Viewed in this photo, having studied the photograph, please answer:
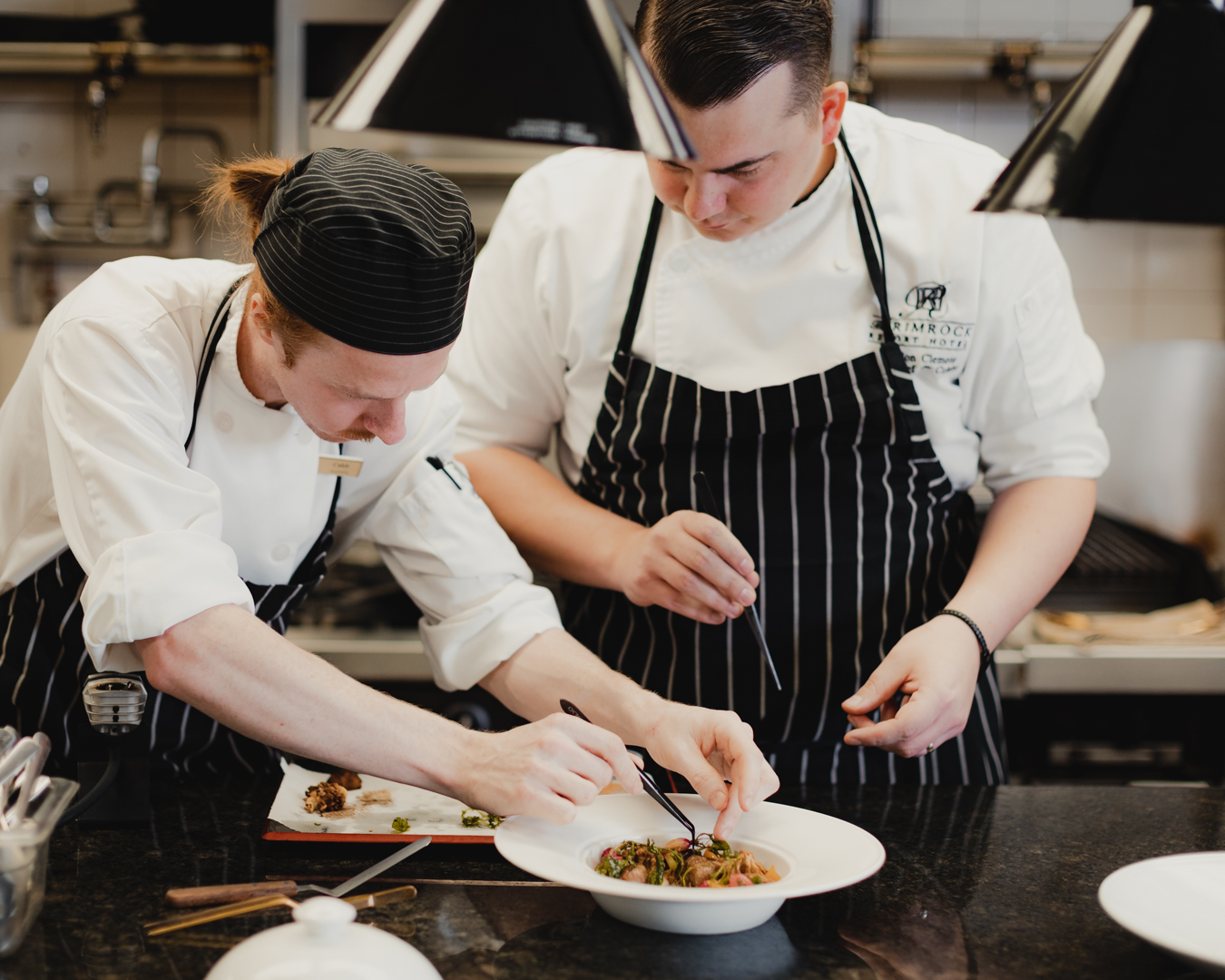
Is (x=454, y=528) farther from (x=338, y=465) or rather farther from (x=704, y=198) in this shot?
(x=704, y=198)

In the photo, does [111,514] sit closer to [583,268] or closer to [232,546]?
[232,546]

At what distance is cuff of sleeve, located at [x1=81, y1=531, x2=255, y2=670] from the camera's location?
3.52 ft

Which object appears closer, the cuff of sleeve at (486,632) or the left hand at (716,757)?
the left hand at (716,757)

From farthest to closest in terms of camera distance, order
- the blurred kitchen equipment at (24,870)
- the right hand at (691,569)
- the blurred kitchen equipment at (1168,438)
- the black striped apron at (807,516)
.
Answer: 1. the blurred kitchen equipment at (1168,438)
2. the black striped apron at (807,516)
3. the right hand at (691,569)
4. the blurred kitchen equipment at (24,870)

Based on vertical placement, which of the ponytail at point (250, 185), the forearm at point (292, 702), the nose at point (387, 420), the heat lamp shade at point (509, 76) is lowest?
the forearm at point (292, 702)

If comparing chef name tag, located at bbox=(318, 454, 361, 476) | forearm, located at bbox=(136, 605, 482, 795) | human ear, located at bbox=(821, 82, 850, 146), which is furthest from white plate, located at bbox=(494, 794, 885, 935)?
human ear, located at bbox=(821, 82, 850, 146)

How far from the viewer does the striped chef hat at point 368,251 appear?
41.8 inches

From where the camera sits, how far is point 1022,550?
152 centimetres

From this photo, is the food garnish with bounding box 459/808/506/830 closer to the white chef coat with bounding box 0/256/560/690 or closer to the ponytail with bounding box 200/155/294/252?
the white chef coat with bounding box 0/256/560/690

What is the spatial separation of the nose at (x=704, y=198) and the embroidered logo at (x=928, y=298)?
0.34m

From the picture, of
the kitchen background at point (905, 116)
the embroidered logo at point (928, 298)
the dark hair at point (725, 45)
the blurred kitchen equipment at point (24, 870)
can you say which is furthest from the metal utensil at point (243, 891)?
the kitchen background at point (905, 116)

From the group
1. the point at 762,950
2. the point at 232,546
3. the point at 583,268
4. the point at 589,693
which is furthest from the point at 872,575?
the point at 232,546

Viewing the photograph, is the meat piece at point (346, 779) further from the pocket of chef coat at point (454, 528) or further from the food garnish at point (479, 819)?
the pocket of chef coat at point (454, 528)

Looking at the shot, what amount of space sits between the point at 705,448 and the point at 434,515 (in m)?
0.39
